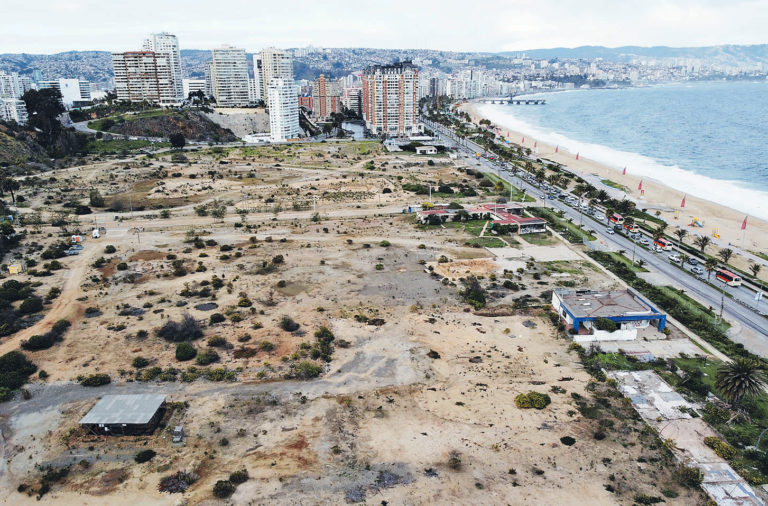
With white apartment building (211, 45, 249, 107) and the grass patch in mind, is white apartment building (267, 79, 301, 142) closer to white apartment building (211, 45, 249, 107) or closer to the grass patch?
the grass patch

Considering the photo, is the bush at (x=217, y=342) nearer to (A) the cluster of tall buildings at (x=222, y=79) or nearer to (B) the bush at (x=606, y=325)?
(B) the bush at (x=606, y=325)

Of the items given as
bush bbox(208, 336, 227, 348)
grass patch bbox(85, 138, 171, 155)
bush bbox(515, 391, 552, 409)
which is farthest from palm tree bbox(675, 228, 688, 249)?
grass patch bbox(85, 138, 171, 155)

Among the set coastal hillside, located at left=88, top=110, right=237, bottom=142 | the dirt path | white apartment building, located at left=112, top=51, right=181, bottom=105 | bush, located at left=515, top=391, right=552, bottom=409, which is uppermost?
→ white apartment building, located at left=112, top=51, right=181, bottom=105

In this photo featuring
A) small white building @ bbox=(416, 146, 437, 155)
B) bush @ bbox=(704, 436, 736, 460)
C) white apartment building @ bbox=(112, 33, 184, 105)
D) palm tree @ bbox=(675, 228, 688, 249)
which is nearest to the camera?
bush @ bbox=(704, 436, 736, 460)

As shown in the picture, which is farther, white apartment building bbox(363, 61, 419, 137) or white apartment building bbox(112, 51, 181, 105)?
white apartment building bbox(112, 51, 181, 105)

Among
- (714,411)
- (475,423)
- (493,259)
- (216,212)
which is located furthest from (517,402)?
(216,212)

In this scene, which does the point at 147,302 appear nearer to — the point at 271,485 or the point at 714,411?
the point at 271,485

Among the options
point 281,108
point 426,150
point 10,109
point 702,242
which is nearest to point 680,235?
point 702,242
